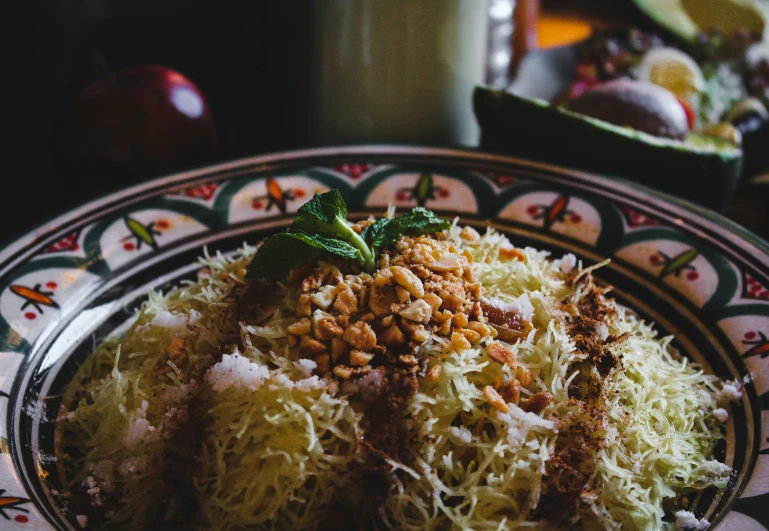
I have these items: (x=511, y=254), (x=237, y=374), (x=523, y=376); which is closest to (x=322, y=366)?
(x=237, y=374)

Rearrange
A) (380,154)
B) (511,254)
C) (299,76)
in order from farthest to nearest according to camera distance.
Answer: (299,76) < (380,154) < (511,254)

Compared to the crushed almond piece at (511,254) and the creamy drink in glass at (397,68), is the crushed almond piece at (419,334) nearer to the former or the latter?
the crushed almond piece at (511,254)

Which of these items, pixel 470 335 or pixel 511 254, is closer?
pixel 470 335

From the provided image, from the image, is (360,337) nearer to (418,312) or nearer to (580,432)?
(418,312)

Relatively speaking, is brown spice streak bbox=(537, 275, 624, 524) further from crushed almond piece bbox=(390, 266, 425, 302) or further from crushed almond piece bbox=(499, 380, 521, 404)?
crushed almond piece bbox=(390, 266, 425, 302)

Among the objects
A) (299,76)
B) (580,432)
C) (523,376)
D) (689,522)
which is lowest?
(689,522)

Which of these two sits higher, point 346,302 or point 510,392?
point 346,302

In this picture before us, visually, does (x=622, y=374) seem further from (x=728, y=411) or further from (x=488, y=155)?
(x=488, y=155)

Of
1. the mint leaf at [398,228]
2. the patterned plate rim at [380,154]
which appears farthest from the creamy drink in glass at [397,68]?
the mint leaf at [398,228]
